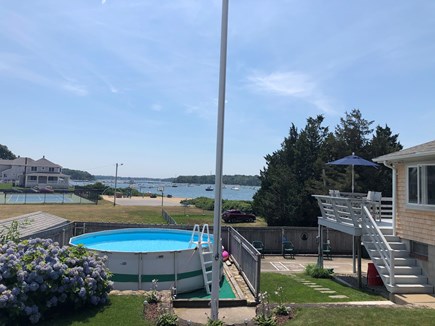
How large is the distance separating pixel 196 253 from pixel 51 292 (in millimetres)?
6425

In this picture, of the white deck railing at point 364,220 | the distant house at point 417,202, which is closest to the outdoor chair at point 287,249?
the white deck railing at point 364,220

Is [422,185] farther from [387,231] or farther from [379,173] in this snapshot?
[379,173]

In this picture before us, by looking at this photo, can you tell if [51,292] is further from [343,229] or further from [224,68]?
[343,229]

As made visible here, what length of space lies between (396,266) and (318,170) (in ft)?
61.9

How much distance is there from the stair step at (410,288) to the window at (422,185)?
7.97 ft

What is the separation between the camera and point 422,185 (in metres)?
11.2

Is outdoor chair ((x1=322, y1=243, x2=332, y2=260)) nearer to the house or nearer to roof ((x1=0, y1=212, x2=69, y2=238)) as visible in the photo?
the house

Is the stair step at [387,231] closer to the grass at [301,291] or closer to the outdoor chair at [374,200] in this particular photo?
the outdoor chair at [374,200]

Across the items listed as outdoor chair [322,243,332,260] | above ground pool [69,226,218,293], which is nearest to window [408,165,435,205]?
above ground pool [69,226,218,293]

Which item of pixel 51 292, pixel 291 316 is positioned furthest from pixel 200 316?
pixel 51 292

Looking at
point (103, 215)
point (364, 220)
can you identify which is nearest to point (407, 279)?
point (364, 220)

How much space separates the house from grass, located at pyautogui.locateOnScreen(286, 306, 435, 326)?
3.06 meters

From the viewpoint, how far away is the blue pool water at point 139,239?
1716cm

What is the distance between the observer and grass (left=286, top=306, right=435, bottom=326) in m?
6.65
